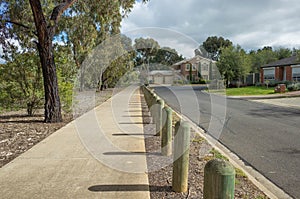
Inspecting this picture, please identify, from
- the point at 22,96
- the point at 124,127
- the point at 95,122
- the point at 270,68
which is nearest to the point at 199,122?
the point at 124,127

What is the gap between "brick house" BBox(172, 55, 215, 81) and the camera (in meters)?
56.6

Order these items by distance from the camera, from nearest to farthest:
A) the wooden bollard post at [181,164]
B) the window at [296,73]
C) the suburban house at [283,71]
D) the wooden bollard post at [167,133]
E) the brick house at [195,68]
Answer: the wooden bollard post at [181,164] < the wooden bollard post at [167,133] < the window at [296,73] < the suburban house at [283,71] < the brick house at [195,68]

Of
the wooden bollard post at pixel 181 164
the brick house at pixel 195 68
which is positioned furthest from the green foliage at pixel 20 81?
the brick house at pixel 195 68

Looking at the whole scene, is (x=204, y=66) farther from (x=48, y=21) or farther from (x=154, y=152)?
(x=154, y=152)

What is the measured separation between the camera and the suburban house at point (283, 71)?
110 ft

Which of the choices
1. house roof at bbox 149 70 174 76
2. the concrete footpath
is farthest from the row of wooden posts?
house roof at bbox 149 70 174 76

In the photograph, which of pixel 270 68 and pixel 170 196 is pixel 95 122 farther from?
pixel 270 68

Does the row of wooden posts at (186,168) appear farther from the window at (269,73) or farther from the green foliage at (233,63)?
the window at (269,73)

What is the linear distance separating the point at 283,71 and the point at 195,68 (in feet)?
81.6

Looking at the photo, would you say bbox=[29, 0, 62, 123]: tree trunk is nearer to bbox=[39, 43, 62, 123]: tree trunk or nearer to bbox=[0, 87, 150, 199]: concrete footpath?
bbox=[39, 43, 62, 123]: tree trunk

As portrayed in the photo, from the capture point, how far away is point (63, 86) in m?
10.6

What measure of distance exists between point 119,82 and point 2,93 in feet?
109

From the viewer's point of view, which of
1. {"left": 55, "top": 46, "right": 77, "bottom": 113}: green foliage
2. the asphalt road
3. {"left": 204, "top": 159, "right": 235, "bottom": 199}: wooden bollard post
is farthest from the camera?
{"left": 55, "top": 46, "right": 77, "bottom": 113}: green foliage

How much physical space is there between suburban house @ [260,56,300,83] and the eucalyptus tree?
94.8 ft
